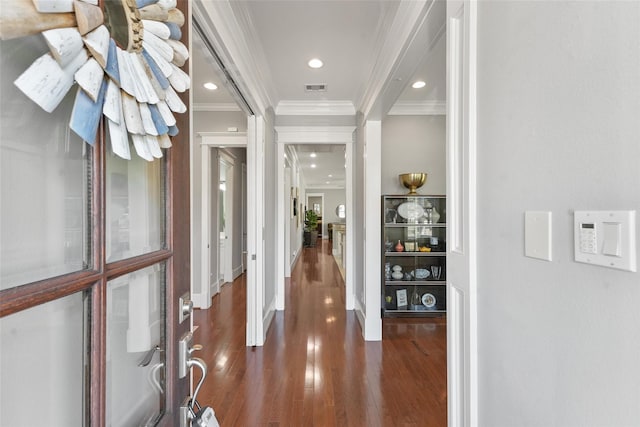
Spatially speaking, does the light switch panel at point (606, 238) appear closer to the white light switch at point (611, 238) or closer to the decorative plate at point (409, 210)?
the white light switch at point (611, 238)

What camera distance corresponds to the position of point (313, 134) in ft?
13.1

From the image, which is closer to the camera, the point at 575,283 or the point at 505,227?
the point at 575,283

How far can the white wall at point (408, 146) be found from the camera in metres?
4.03

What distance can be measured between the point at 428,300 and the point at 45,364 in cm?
403

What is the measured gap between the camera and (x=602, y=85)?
566 millimetres

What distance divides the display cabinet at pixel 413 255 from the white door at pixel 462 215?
107 inches

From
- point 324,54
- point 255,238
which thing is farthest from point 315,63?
point 255,238

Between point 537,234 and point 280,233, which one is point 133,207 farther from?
point 280,233

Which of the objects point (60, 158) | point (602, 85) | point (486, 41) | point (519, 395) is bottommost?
point (519, 395)

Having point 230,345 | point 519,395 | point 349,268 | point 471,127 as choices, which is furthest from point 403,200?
point 519,395

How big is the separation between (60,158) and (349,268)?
12.6 ft

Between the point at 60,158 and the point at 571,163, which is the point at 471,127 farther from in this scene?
the point at 60,158

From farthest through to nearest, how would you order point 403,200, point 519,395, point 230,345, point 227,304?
point 227,304 < point 403,200 < point 230,345 < point 519,395

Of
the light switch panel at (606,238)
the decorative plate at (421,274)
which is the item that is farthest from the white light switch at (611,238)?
the decorative plate at (421,274)
